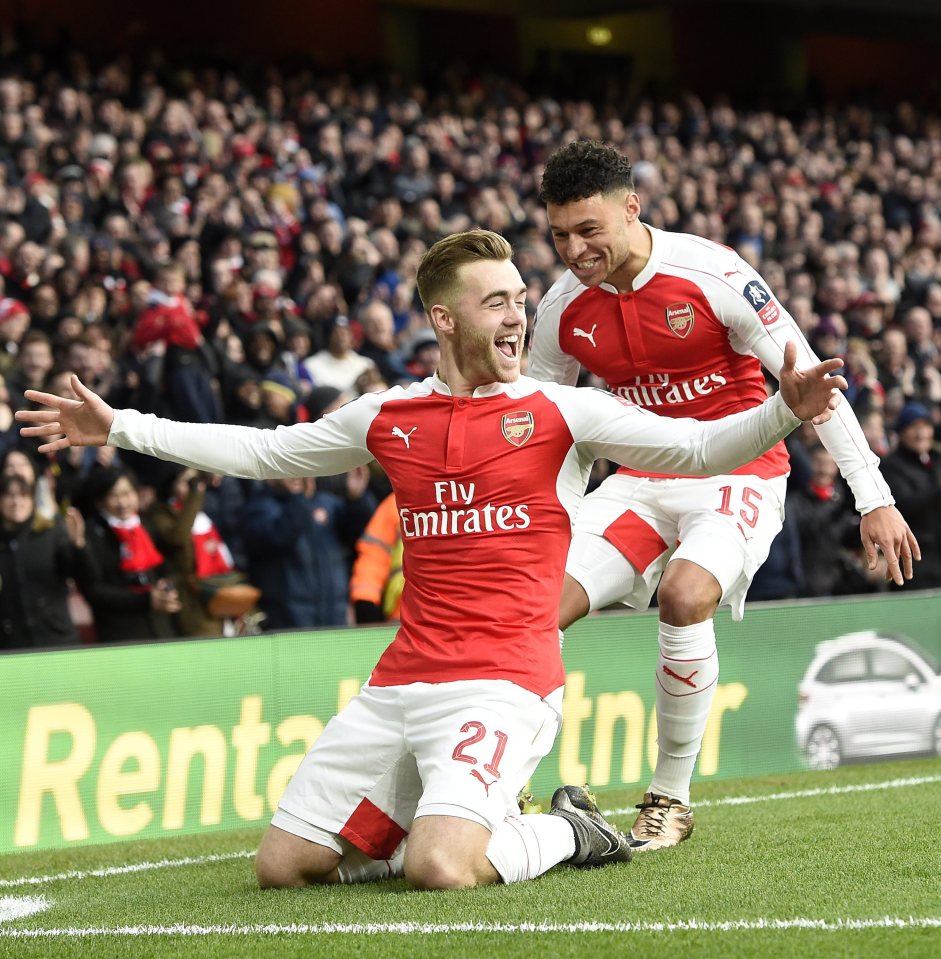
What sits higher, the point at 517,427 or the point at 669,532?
the point at 517,427

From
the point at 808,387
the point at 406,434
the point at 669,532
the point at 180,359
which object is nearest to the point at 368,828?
the point at 406,434

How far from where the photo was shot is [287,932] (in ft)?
14.9

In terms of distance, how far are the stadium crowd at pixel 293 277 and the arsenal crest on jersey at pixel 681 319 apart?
3.28 metres

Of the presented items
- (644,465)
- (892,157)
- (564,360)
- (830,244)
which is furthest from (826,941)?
(892,157)

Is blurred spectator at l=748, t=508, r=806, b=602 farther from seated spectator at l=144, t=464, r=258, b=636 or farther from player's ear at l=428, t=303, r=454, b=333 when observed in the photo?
player's ear at l=428, t=303, r=454, b=333

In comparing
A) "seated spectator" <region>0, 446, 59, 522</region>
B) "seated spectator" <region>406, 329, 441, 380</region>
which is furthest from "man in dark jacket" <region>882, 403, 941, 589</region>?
"seated spectator" <region>0, 446, 59, 522</region>

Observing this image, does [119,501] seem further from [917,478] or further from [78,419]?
[917,478]

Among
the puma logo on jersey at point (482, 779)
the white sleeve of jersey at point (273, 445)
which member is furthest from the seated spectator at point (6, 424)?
the puma logo on jersey at point (482, 779)

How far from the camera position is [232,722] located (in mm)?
7695

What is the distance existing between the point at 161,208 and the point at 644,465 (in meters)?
8.90

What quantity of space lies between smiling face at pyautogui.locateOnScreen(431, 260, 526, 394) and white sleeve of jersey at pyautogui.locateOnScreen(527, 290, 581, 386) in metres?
1.12

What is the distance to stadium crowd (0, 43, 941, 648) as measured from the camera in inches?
369

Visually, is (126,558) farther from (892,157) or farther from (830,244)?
(892,157)

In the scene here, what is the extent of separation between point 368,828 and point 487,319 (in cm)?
166
